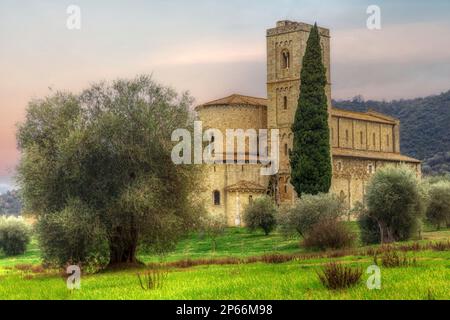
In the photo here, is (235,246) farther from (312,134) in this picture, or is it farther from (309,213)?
(312,134)

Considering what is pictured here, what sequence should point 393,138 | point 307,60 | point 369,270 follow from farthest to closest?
point 393,138 < point 307,60 < point 369,270

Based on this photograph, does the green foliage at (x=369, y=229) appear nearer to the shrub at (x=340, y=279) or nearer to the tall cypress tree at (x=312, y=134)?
the tall cypress tree at (x=312, y=134)

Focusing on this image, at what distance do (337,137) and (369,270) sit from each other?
199 feet

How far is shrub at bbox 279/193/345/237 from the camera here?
50.7 meters

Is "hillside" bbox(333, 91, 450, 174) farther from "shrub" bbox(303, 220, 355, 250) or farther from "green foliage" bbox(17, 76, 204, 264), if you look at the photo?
"green foliage" bbox(17, 76, 204, 264)

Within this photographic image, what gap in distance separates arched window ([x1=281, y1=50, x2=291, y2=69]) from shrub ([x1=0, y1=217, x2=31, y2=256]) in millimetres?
30877

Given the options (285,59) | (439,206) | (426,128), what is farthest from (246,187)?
(426,128)

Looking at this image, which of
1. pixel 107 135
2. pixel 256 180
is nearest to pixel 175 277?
pixel 107 135

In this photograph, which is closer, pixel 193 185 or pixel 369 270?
pixel 369 270

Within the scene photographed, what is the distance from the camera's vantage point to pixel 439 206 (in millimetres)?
56406

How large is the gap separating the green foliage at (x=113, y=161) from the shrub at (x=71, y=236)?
29 cm

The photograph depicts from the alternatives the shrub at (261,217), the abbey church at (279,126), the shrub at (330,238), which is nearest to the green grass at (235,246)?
the shrub at (261,217)
